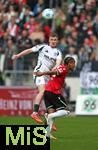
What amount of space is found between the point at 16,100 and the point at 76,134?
7.97 metres

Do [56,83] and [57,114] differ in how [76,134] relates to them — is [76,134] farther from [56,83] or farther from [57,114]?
[56,83]

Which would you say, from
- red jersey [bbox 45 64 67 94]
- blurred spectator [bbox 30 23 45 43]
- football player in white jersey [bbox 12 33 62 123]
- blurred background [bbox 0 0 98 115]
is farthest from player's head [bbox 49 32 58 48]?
blurred spectator [bbox 30 23 45 43]

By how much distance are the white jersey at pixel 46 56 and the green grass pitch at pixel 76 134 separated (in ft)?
5.06

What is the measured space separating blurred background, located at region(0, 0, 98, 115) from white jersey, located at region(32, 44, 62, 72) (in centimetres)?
609

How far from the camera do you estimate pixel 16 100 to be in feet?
79.7

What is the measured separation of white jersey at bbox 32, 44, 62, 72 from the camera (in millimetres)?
17594

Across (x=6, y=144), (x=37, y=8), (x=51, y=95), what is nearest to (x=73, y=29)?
(x=37, y=8)

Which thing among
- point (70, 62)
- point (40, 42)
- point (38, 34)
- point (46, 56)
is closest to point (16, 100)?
point (40, 42)

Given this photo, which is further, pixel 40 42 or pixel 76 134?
pixel 40 42

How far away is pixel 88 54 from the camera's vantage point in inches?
1012

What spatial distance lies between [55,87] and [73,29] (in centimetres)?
1140

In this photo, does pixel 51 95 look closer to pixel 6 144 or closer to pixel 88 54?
pixel 6 144

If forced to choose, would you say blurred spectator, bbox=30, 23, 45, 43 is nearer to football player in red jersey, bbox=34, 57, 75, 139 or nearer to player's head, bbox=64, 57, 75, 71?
football player in red jersey, bbox=34, 57, 75, 139

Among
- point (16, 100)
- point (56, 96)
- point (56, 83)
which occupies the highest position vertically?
point (56, 83)
